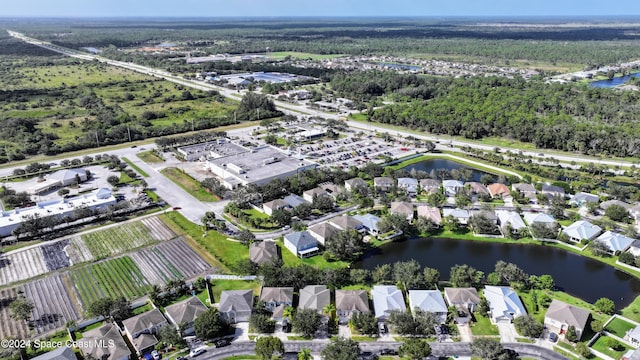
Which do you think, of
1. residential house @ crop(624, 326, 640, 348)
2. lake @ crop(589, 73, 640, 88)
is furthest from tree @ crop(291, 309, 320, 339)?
→ lake @ crop(589, 73, 640, 88)

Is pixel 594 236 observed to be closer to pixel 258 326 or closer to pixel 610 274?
pixel 610 274

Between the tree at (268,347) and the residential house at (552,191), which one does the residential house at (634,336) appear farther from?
the tree at (268,347)

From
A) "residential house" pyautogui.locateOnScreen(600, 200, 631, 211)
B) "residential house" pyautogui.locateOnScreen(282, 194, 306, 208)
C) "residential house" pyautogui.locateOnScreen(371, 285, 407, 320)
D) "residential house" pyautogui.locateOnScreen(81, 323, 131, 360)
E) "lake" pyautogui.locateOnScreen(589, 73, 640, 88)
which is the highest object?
"lake" pyautogui.locateOnScreen(589, 73, 640, 88)

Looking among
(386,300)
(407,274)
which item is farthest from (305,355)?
(407,274)

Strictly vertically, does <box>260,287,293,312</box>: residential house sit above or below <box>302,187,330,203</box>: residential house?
below

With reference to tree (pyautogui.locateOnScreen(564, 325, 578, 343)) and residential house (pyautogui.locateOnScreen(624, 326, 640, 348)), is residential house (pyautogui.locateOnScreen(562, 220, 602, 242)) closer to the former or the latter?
residential house (pyautogui.locateOnScreen(624, 326, 640, 348))

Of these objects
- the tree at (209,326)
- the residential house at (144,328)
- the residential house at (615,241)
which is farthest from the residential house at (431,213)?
Answer: the residential house at (144,328)
